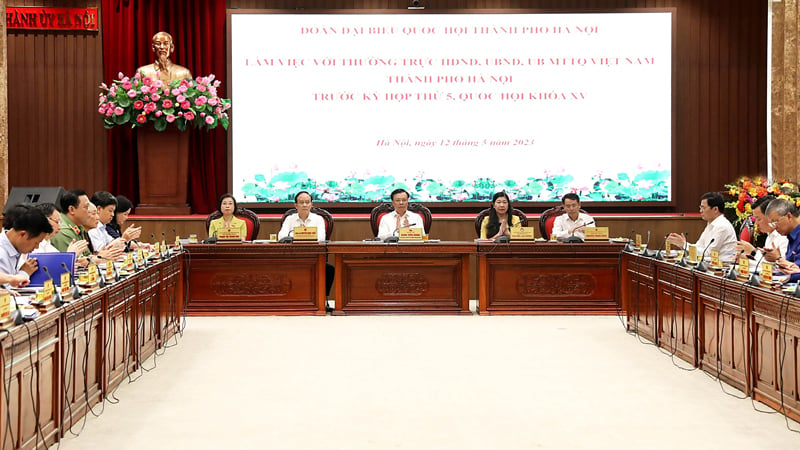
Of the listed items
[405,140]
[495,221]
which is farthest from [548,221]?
[405,140]

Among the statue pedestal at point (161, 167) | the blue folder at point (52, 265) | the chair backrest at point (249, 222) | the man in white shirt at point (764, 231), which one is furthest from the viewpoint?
the statue pedestal at point (161, 167)

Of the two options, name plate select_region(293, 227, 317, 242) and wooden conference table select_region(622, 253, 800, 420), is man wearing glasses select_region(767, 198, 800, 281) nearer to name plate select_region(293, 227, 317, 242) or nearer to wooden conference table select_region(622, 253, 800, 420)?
wooden conference table select_region(622, 253, 800, 420)

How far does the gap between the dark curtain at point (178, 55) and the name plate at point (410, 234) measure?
2.79 metres

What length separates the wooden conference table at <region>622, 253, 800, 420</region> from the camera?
3586mm

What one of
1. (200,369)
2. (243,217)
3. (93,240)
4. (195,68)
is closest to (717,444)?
(200,369)

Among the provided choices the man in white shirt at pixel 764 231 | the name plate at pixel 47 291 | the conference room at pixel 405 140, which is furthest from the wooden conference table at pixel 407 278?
the name plate at pixel 47 291

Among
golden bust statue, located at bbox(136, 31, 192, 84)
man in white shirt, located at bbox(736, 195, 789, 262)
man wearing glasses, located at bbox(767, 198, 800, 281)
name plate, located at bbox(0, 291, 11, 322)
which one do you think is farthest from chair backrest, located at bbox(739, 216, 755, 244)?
golden bust statue, located at bbox(136, 31, 192, 84)

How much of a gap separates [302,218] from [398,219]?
856 mm

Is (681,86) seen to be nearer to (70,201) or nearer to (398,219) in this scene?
(398,219)

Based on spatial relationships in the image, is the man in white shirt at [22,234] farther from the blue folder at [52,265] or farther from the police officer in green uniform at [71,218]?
the police officer in green uniform at [71,218]

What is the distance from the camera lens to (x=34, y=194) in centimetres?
801

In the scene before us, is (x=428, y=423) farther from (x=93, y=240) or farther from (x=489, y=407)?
(x=93, y=240)

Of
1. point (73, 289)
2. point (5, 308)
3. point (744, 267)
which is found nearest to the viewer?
point (5, 308)

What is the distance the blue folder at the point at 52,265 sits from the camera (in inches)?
156
